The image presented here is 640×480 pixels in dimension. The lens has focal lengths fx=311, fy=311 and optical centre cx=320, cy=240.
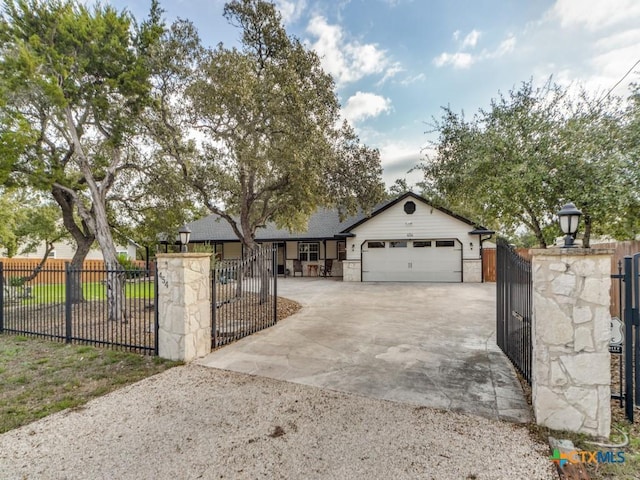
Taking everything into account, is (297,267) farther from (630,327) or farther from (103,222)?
(630,327)

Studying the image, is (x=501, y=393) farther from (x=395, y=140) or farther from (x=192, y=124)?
(x=395, y=140)

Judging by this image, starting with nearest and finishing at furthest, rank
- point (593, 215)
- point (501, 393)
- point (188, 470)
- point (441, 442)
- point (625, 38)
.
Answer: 1. point (188, 470)
2. point (441, 442)
3. point (501, 393)
4. point (593, 215)
5. point (625, 38)

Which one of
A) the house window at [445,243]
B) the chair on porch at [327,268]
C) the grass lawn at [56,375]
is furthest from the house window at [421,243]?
the grass lawn at [56,375]

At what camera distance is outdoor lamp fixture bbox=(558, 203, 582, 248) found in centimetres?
301

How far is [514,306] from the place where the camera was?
4.67 m

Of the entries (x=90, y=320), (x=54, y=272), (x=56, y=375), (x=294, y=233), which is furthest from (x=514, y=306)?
(x=294, y=233)

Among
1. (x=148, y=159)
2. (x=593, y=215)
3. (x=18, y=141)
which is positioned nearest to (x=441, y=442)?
(x=593, y=215)

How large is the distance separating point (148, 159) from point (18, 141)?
10.7 feet

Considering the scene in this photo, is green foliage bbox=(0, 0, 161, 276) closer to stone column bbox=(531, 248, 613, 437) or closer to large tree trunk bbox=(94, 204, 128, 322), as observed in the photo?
large tree trunk bbox=(94, 204, 128, 322)

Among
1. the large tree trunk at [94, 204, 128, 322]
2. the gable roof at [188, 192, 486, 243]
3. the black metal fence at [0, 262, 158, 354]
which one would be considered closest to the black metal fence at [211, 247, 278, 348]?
the black metal fence at [0, 262, 158, 354]

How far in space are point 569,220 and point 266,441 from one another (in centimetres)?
357

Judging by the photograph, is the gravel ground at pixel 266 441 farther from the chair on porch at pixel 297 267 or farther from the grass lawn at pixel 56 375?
the chair on porch at pixel 297 267

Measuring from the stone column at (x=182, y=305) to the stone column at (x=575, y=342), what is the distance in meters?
4.66

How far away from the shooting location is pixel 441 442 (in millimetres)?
2811
